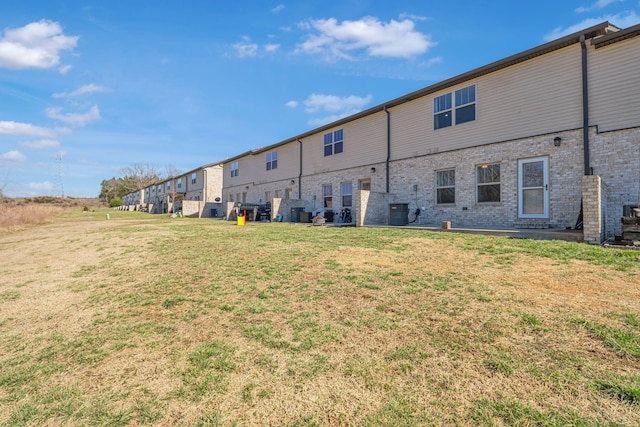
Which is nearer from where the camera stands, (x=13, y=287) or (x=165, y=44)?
(x=13, y=287)

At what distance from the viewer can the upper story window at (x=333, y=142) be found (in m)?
18.0

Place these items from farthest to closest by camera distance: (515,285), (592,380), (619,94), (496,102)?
(496,102)
(619,94)
(515,285)
(592,380)

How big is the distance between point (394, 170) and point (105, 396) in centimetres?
1400

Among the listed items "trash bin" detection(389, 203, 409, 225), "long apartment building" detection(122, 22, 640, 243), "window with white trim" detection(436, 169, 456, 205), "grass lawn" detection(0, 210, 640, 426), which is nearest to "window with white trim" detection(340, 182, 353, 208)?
"long apartment building" detection(122, 22, 640, 243)

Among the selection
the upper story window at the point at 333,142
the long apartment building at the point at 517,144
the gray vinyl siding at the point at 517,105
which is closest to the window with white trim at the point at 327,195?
the long apartment building at the point at 517,144

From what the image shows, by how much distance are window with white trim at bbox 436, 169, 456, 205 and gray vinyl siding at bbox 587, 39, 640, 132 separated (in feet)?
15.2

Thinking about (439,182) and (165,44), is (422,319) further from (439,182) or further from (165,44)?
(165,44)

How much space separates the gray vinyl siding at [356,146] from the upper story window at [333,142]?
211 mm

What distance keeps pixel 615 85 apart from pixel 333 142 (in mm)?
12595

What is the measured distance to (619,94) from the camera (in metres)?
8.65

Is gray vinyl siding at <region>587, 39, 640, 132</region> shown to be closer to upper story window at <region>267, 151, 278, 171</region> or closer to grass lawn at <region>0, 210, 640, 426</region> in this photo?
grass lawn at <region>0, 210, 640, 426</region>

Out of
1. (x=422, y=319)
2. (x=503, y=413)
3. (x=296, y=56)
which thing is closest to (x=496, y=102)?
(x=296, y=56)

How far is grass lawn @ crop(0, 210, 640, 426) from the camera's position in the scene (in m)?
2.05

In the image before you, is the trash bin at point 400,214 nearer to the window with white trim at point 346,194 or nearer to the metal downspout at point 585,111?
the window with white trim at point 346,194
